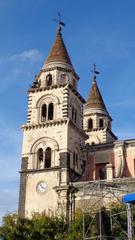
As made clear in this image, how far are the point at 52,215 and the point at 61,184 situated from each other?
124 inches

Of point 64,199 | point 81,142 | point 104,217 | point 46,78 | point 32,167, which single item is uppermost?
point 46,78

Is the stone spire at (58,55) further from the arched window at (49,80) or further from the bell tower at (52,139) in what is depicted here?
the arched window at (49,80)

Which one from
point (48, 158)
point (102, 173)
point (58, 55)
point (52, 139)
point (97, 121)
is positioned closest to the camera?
point (52, 139)

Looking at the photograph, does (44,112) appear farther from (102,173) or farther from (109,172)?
(109,172)

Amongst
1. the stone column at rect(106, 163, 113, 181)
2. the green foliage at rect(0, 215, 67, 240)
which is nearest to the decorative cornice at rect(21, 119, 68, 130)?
the stone column at rect(106, 163, 113, 181)

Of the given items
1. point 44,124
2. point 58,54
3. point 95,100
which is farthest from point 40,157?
point 95,100

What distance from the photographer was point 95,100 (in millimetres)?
52625

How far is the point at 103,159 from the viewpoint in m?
41.1

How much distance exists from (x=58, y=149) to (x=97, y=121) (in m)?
12.6

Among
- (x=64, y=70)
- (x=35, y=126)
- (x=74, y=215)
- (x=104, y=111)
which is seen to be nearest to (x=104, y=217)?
(x=74, y=215)

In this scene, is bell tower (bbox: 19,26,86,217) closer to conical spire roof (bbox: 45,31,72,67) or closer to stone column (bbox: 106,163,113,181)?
conical spire roof (bbox: 45,31,72,67)

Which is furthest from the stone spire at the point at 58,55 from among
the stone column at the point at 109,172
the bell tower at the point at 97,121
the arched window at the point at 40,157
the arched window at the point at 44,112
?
the stone column at the point at 109,172

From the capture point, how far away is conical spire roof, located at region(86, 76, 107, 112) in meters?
52.1

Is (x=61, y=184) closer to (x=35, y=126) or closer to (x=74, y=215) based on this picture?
(x=74, y=215)
